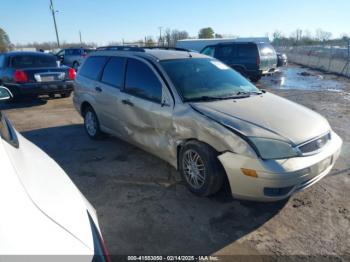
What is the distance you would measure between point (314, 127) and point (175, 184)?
6.10ft

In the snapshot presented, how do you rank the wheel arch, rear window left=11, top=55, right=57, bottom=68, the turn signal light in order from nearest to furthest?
the turn signal light < the wheel arch < rear window left=11, top=55, right=57, bottom=68

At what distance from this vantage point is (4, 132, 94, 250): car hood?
4.63 ft

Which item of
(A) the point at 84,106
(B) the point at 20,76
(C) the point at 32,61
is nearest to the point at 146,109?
(A) the point at 84,106

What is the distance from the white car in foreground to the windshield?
231 centimetres

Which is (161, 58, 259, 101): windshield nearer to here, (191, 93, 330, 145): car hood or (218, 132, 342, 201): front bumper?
(191, 93, 330, 145): car hood

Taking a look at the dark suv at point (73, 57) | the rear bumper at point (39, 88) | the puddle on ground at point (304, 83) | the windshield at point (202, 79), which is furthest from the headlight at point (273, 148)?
the dark suv at point (73, 57)

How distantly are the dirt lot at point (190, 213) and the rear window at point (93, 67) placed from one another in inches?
56.6

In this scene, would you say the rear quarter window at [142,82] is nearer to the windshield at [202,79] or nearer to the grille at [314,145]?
the windshield at [202,79]

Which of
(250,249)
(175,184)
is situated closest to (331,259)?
(250,249)

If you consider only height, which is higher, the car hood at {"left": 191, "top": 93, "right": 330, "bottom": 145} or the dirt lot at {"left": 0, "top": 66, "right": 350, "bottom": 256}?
the car hood at {"left": 191, "top": 93, "right": 330, "bottom": 145}

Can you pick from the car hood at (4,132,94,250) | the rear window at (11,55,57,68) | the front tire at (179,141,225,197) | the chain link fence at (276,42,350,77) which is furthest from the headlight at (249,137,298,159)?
the chain link fence at (276,42,350,77)

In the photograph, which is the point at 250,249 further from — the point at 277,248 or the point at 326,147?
the point at 326,147

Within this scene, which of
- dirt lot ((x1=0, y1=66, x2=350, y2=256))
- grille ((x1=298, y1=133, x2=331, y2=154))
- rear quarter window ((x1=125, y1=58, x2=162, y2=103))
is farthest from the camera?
rear quarter window ((x1=125, y1=58, x2=162, y2=103))

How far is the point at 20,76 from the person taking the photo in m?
9.02
